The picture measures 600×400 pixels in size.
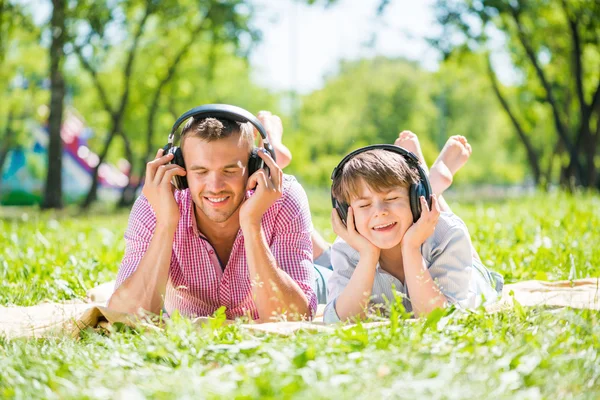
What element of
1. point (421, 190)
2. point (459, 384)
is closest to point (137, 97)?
point (421, 190)

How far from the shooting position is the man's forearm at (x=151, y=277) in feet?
12.1

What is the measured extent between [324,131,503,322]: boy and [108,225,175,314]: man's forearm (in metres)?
0.87

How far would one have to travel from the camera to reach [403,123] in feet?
142

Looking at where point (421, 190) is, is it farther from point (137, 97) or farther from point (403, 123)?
point (403, 123)

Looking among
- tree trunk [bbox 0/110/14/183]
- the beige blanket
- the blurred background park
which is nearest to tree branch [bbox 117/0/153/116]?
the blurred background park

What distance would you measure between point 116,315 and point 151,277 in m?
0.26

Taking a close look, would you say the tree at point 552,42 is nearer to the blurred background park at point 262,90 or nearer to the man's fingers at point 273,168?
the blurred background park at point 262,90

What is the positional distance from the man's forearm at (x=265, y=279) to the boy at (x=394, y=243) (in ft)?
0.96

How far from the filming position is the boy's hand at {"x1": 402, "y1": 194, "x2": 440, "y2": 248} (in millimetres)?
3633

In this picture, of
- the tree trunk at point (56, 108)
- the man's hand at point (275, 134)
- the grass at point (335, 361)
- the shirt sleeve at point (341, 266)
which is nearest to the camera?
the grass at point (335, 361)

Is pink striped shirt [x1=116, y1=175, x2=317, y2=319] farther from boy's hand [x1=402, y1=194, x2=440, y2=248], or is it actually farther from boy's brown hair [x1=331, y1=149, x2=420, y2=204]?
boy's hand [x1=402, y1=194, x2=440, y2=248]

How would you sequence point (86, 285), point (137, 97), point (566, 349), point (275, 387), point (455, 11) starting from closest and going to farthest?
1. point (275, 387)
2. point (566, 349)
3. point (86, 285)
4. point (455, 11)
5. point (137, 97)

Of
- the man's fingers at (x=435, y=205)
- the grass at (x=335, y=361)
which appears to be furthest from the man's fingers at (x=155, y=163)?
the man's fingers at (x=435, y=205)

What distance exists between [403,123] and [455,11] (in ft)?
87.3
